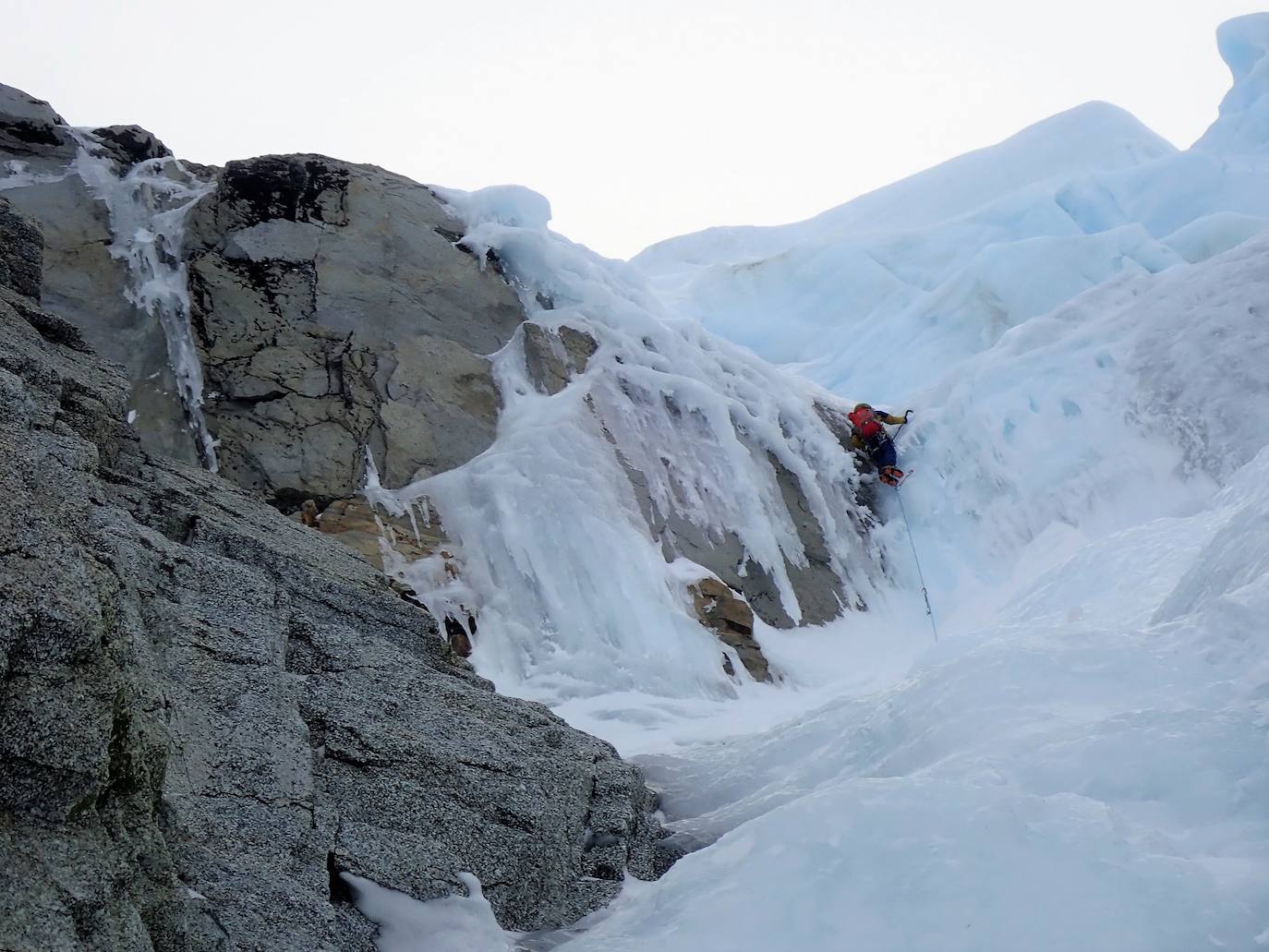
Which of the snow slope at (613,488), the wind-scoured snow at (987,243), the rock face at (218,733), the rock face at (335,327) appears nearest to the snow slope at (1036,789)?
the rock face at (218,733)

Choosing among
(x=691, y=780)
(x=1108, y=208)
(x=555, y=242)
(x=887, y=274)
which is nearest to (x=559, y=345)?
(x=555, y=242)

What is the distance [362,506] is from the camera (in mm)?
9766

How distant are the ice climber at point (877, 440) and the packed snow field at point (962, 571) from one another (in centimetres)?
33

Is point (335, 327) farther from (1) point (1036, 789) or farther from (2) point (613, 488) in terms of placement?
(1) point (1036, 789)

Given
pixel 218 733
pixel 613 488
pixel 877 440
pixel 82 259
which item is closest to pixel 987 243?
pixel 877 440

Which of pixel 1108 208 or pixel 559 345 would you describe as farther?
pixel 1108 208

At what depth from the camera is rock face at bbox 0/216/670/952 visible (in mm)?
2867

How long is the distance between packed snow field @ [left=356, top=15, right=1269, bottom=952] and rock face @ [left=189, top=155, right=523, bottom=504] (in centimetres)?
48

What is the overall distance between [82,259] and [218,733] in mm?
7715

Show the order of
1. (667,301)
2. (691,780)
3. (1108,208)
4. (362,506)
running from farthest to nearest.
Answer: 1. (667,301)
2. (1108,208)
3. (362,506)
4. (691,780)

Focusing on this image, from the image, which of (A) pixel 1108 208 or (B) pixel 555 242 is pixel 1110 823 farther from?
(A) pixel 1108 208

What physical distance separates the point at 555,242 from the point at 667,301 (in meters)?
10.4

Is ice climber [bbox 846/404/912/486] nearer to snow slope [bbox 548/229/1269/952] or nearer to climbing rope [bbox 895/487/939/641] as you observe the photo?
climbing rope [bbox 895/487/939/641]

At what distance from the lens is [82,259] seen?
1041 cm
